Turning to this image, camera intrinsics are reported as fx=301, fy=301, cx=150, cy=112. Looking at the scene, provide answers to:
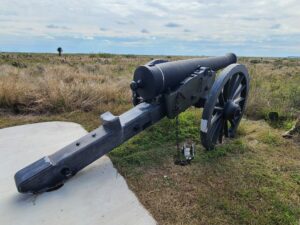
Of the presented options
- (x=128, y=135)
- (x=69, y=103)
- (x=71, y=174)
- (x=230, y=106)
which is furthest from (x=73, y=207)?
(x=69, y=103)

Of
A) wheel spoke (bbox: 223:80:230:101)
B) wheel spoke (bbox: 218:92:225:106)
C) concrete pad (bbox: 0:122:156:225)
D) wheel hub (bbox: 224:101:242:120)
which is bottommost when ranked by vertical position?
concrete pad (bbox: 0:122:156:225)

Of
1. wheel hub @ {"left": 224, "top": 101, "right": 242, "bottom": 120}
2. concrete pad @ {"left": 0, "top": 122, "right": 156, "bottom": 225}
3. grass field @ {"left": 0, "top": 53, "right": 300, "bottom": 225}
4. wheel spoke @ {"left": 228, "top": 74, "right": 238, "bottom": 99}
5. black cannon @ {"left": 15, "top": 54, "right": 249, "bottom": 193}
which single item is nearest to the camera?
concrete pad @ {"left": 0, "top": 122, "right": 156, "bottom": 225}

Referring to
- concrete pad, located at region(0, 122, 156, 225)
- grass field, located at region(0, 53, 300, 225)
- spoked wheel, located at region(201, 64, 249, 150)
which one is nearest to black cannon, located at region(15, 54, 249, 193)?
spoked wheel, located at region(201, 64, 249, 150)

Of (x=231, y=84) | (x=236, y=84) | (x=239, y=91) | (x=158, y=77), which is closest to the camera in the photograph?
(x=158, y=77)

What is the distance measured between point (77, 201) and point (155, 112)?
56.3 inches

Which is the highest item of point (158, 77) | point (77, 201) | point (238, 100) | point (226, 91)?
point (158, 77)

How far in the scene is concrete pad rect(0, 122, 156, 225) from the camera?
2.84 m

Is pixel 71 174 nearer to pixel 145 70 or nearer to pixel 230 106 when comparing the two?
pixel 145 70

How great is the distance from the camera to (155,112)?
3.84 meters

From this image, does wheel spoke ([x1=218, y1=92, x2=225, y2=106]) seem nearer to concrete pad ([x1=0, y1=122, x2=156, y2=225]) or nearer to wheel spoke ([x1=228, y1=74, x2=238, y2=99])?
wheel spoke ([x1=228, y1=74, x2=238, y2=99])

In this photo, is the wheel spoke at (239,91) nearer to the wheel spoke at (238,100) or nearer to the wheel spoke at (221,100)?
the wheel spoke at (238,100)

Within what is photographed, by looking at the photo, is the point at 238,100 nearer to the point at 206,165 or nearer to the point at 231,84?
the point at 231,84

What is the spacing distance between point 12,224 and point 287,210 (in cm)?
264

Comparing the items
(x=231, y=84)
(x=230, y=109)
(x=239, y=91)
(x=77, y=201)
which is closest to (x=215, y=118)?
(x=230, y=109)
